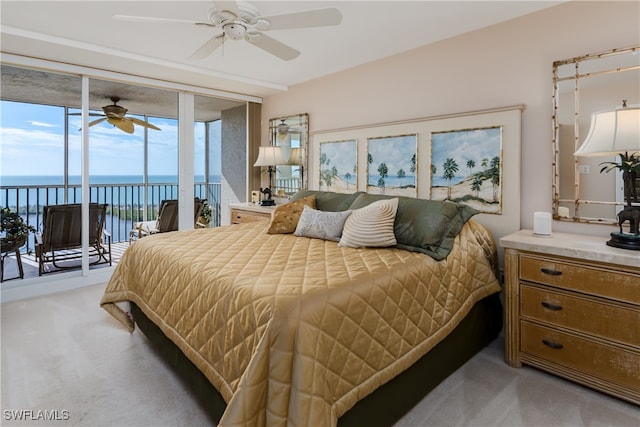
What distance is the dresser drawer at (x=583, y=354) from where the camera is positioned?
1.82 m

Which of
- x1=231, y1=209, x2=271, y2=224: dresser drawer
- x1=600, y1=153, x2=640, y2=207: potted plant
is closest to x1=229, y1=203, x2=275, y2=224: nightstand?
x1=231, y1=209, x2=271, y2=224: dresser drawer

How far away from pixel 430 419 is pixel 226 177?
417 centimetres

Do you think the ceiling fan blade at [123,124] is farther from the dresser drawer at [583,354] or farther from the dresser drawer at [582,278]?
the dresser drawer at [583,354]

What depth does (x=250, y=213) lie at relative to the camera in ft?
14.2

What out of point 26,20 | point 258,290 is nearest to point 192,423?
point 258,290

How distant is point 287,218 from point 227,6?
1.59 metres

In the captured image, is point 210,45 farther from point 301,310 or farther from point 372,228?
point 301,310

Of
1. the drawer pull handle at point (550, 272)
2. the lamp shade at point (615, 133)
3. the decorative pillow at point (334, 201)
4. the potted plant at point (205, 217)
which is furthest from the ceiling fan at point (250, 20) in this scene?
the potted plant at point (205, 217)

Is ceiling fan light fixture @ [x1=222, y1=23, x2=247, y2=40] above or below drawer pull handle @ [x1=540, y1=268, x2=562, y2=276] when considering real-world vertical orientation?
above

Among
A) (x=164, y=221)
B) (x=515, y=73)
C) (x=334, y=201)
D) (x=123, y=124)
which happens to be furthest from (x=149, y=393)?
(x=123, y=124)

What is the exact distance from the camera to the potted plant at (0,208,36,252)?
354cm

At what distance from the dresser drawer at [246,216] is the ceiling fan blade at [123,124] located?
158 cm

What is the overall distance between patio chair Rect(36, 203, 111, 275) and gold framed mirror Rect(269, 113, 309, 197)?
7.18 ft

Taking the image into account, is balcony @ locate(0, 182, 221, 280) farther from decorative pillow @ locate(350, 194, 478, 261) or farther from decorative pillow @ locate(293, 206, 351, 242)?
decorative pillow @ locate(350, 194, 478, 261)
